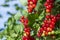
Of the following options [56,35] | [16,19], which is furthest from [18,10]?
[56,35]

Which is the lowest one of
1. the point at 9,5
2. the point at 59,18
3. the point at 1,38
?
the point at 1,38

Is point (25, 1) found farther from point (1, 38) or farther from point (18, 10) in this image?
point (1, 38)

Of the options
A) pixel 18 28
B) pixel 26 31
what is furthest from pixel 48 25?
pixel 18 28

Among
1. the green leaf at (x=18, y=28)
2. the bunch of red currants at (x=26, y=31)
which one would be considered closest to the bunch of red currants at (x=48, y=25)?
the bunch of red currants at (x=26, y=31)

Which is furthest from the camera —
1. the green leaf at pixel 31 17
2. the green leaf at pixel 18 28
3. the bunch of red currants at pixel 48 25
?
the green leaf at pixel 18 28

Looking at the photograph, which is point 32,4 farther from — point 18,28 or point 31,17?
point 18,28

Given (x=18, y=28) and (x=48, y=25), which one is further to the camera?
(x=18, y=28)

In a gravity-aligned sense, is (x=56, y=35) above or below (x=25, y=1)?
below

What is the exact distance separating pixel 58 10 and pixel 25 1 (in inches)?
9.0

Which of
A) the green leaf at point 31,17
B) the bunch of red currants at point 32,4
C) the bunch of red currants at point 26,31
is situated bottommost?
the bunch of red currants at point 26,31

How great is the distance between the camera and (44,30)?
1.22 meters

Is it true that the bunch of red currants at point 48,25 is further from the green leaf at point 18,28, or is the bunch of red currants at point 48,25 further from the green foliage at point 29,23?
the green leaf at point 18,28

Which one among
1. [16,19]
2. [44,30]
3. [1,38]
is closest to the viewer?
[44,30]

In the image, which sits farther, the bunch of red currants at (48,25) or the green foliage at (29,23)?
the green foliage at (29,23)
